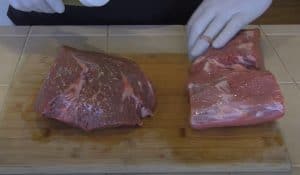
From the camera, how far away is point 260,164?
66 centimetres

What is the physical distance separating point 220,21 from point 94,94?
342mm

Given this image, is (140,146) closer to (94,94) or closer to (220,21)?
(94,94)

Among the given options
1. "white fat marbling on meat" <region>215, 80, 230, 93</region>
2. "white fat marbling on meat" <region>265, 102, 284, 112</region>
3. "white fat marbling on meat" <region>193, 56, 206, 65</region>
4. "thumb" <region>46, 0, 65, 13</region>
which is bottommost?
"thumb" <region>46, 0, 65, 13</region>

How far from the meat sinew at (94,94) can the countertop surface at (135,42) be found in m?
0.15

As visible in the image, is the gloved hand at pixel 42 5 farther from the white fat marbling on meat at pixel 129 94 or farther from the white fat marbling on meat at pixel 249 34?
the white fat marbling on meat at pixel 249 34

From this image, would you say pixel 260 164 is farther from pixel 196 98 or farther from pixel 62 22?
pixel 62 22

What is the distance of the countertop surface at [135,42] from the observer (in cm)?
88

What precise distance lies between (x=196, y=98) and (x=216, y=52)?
17cm

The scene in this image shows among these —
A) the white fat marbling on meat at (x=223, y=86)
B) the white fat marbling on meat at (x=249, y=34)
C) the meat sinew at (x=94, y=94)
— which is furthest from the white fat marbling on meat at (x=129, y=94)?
the white fat marbling on meat at (x=249, y=34)

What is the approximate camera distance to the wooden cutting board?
2.14 feet

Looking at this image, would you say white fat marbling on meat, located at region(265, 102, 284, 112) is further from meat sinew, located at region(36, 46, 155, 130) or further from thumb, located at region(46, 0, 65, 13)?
thumb, located at region(46, 0, 65, 13)

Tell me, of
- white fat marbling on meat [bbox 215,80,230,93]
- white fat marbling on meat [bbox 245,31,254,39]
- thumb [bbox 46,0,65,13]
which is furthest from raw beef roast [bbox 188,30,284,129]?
thumb [bbox 46,0,65,13]

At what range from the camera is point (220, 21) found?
91 cm

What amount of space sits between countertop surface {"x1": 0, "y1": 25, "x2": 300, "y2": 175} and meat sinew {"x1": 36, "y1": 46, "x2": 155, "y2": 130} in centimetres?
15
